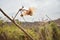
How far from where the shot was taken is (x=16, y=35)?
12.1 feet

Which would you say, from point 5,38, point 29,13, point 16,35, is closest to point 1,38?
point 5,38

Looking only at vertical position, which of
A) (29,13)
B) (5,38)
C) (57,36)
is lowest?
(57,36)

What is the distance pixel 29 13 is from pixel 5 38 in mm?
2971

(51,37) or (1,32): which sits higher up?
(1,32)

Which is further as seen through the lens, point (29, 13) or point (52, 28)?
point (52, 28)

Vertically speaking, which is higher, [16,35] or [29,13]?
[29,13]

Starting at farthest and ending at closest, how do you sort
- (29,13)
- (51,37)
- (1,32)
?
1. (51,37)
2. (1,32)
3. (29,13)

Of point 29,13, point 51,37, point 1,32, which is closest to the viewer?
point 29,13

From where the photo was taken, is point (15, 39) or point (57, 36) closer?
point (15, 39)

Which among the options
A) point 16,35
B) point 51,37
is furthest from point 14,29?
point 51,37

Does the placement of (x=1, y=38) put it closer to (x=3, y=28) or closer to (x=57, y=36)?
(x=3, y=28)

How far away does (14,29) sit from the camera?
3.73 m

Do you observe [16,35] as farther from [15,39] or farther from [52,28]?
[52,28]

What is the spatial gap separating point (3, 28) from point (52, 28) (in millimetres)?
1702
